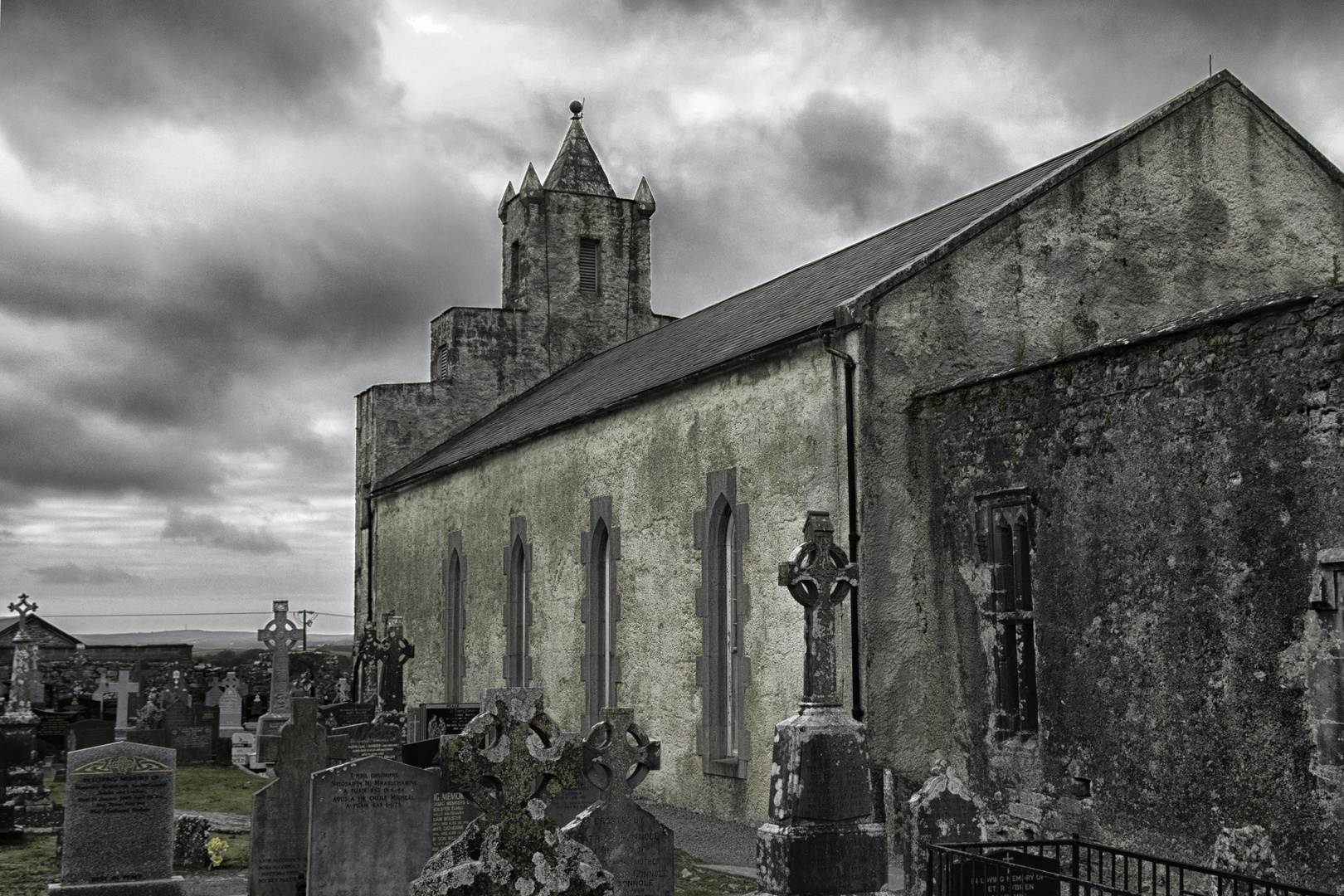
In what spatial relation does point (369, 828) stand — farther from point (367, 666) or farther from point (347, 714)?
point (367, 666)

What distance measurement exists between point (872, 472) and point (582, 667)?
6.84 m

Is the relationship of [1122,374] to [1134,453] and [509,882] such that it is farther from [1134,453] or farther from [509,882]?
[509,882]

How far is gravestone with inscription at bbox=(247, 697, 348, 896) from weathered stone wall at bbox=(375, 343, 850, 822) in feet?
15.2

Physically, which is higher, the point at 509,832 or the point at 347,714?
the point at 509,832

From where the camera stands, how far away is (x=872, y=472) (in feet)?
41.2

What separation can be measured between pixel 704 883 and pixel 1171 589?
4562mm

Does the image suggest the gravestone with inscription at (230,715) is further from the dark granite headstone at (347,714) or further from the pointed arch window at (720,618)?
the pointed arch window at (720,618)

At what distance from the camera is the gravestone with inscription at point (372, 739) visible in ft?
45.2

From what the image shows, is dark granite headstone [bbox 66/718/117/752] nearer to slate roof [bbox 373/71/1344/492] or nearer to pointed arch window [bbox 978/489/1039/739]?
slate roof [bbox 373/71/1344/492]

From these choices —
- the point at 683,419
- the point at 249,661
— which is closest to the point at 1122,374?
the point at 683,419

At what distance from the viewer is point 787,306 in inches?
663

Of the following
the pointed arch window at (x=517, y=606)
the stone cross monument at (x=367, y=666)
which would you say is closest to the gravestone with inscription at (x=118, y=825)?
the pointed arch window at (x=517, y=606)

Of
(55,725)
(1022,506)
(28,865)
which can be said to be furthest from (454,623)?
(1022,506)

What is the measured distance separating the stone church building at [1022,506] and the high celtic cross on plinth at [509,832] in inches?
99.3
